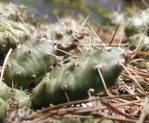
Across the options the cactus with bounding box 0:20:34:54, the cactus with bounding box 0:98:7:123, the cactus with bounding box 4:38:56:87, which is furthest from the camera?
the cactus with bounding box 0:20:34:54

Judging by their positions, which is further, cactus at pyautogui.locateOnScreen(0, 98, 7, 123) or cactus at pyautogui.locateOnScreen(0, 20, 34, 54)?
cactus at pyautogui.locateOnScreen(0, 20, 34, 54)

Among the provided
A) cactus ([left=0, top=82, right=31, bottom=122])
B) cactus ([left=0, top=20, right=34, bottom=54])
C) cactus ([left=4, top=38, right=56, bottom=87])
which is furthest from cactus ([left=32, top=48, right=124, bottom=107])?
cactus ([left=0, top=20, right=34, bottom=54])

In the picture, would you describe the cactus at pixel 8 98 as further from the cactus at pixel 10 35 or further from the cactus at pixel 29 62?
the cactus at pixel 10 35

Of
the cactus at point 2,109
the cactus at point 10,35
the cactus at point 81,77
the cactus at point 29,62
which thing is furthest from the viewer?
the cactus at point 10,35

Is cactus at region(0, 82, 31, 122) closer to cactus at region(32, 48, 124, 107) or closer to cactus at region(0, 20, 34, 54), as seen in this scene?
cactus at region(32, 48, 124, 107)

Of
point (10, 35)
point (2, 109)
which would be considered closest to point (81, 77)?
point (2, 109)

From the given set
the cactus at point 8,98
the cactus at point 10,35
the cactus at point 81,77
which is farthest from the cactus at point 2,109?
the cactus at point 10,35
